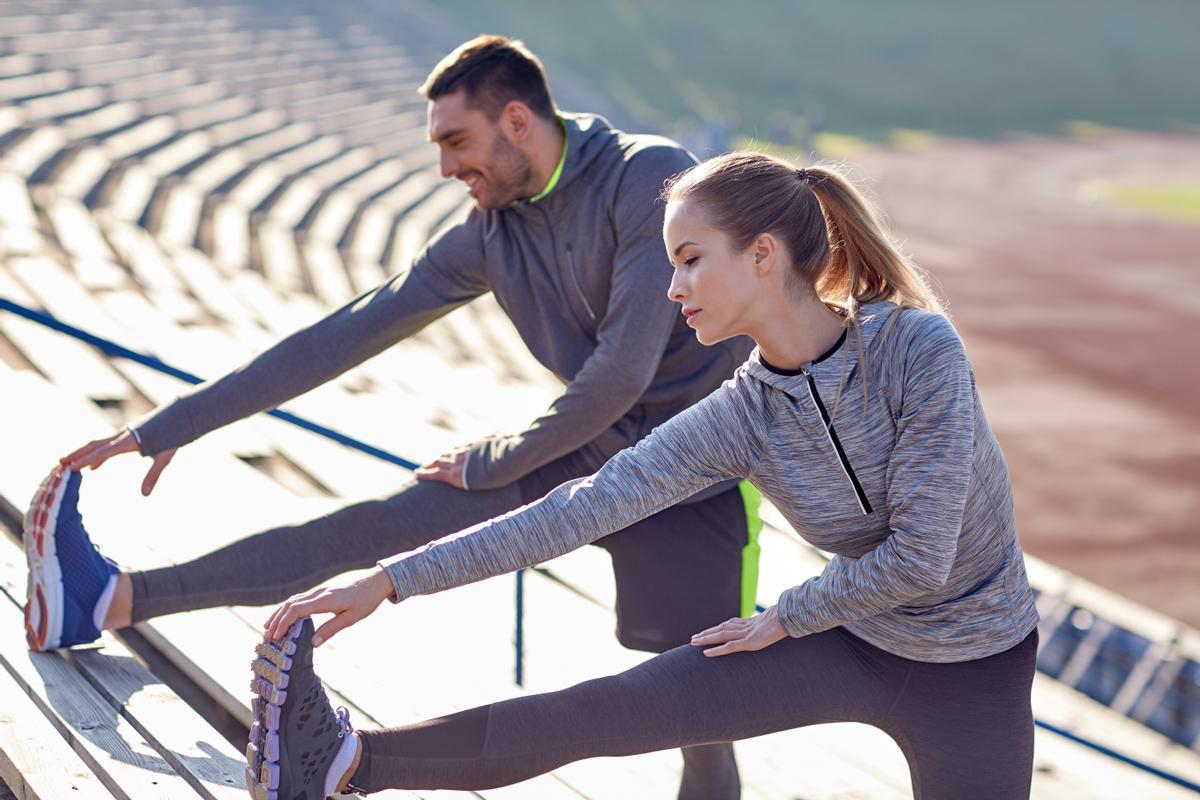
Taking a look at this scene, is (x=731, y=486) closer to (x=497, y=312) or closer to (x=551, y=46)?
(x=497, y=312)

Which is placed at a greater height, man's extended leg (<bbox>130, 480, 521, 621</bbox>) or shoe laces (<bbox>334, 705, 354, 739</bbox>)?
man's extended leg (<bbox>130, 480, 521, 621</bbox>)

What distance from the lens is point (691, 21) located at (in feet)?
115

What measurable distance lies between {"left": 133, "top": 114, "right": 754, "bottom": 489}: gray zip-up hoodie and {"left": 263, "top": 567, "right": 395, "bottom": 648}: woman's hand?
76 cm

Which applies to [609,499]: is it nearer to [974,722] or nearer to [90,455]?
[974,722]

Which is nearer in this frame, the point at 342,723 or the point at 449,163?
the point at 342,723

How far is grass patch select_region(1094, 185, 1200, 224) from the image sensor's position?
23344mm

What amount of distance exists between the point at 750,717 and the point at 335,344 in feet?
4.11

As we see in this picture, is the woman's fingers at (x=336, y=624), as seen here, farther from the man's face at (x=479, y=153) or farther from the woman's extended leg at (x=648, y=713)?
the man's face at (x=479, y=153)

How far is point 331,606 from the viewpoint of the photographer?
6.62ft

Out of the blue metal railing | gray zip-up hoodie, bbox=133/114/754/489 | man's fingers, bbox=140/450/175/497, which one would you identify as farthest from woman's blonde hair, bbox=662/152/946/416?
the blue metal railing

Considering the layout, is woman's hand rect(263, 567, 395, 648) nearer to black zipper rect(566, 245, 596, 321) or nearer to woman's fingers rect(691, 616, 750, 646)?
woman's fingers rect(691, 616, 750, 646)

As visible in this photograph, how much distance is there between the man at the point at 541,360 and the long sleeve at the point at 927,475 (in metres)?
0.78

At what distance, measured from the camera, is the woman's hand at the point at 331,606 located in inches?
78.9

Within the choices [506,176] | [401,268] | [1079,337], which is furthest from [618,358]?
[1079,337]
